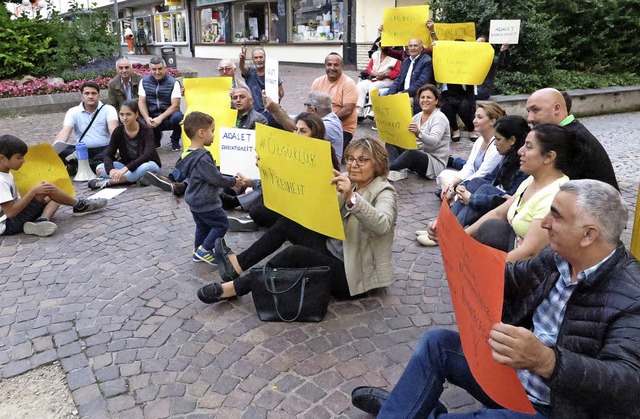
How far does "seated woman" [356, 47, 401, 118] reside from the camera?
33.1 feet

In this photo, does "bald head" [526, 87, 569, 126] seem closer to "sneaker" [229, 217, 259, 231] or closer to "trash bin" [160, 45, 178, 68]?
"sneaker" [229, 217, 259, 231]

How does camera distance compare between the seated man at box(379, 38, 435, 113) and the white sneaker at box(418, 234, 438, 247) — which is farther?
the seated man at box(379, 38, 435, 113)

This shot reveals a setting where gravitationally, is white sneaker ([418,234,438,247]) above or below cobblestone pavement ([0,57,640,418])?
above

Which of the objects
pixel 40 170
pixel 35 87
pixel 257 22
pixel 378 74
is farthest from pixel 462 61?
pixel 257 22

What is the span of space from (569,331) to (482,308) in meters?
0.36

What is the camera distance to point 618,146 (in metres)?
8.85

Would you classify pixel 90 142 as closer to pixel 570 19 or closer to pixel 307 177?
pixel 307 177

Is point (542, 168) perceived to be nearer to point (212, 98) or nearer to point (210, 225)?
point (210, 225)

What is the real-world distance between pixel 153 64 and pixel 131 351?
19.7 feet

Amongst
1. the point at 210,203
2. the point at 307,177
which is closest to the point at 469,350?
the point at 307,177

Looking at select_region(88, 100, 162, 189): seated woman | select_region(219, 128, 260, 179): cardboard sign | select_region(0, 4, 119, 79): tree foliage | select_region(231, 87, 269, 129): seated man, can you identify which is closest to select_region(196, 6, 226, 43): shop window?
select_region(0, 4, 119, 79): tree foliage

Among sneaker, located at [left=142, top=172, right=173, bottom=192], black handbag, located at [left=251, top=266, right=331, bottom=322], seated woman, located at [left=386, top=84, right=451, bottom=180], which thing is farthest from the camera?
sneaker, located at [left=142, top=172, right=173, bottom=192]

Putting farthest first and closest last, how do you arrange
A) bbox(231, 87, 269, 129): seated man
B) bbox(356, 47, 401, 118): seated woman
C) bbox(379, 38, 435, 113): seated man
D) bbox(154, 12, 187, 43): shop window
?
bbox(154, 12, 187, 43): shop window, bbox(356, 47, 401, 118): seated woman, bbox(379, 38, 435, 113): seated man, bbox(231, 87, 269, 129): seated man

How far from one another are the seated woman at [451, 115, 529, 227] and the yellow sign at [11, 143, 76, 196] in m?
4.22
